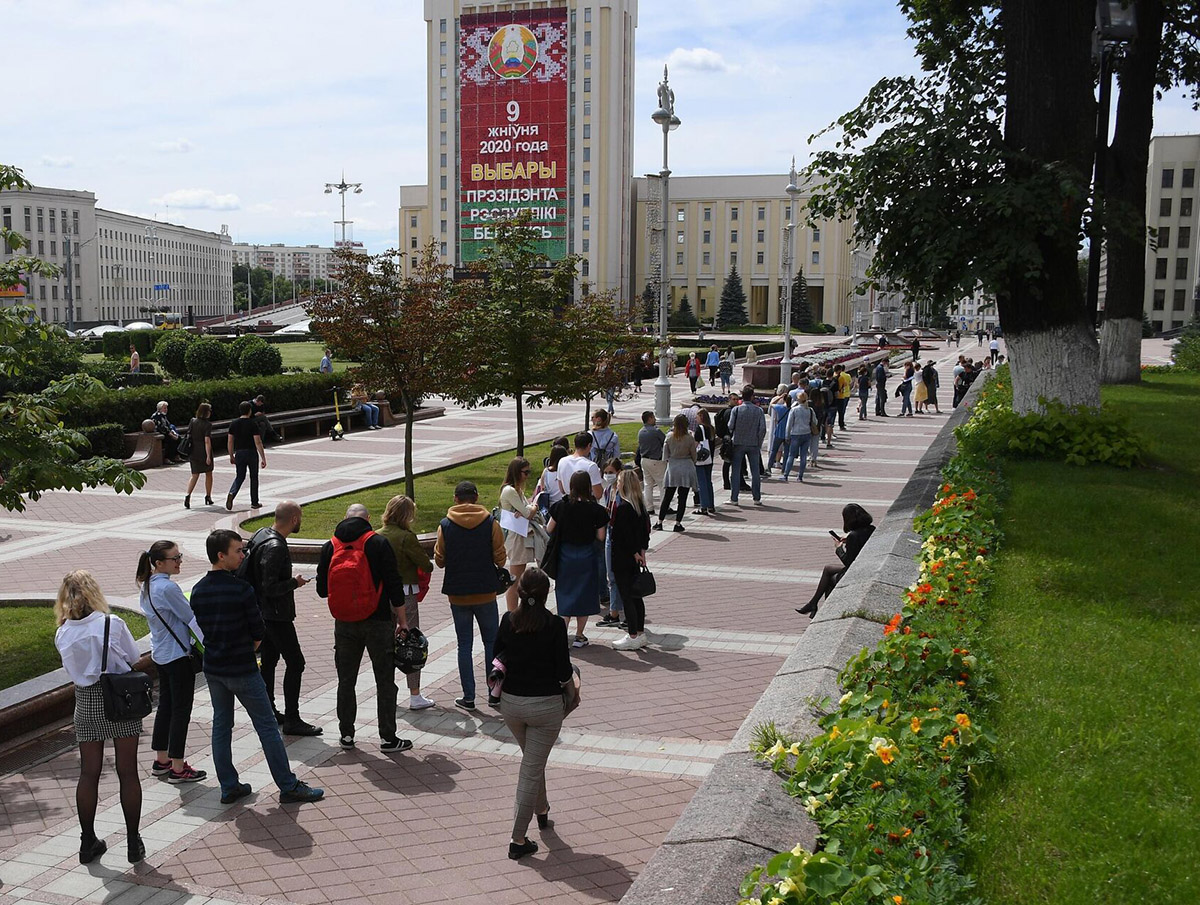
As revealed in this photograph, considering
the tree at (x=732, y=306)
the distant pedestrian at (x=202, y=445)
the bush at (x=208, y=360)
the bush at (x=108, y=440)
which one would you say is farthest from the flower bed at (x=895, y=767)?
the tree at (x=732, y=306)

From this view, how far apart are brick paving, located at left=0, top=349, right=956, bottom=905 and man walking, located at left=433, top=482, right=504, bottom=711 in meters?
0.43

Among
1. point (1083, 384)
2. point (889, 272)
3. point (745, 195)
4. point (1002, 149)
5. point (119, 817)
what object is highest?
point (745, 195)

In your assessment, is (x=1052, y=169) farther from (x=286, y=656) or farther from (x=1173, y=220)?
(x=1173, y=220)

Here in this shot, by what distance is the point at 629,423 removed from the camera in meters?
30.2

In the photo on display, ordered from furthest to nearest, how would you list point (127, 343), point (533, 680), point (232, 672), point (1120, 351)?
point (127, 343) < point (1120, 351) < point (232, 672) < point (533, 680)

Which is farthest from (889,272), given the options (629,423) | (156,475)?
(629,423)

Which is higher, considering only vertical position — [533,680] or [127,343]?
[127,343]

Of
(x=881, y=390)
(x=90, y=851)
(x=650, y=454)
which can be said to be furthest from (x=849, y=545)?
(x=881, y=390)

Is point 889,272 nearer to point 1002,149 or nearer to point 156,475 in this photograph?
point 1002,149

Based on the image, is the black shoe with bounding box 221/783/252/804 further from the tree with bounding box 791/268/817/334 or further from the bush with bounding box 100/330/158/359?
the tree with bounding box 791/268/817/334

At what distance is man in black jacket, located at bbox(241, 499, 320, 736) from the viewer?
7.23 metres

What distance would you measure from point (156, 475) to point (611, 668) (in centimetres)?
1410

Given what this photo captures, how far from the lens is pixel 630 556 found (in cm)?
952

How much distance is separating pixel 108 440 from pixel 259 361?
1135 centimetres
